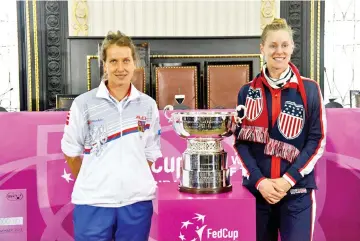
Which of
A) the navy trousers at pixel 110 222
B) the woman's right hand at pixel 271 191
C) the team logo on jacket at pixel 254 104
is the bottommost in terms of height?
the navy trousers at pixel 110 222

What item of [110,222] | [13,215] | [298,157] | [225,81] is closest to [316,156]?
[298,157]

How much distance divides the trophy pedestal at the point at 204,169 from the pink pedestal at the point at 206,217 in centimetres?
7

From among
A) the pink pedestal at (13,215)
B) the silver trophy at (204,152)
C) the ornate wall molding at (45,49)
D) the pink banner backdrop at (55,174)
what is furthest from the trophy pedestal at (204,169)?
the ornate wall molding at (45,49)

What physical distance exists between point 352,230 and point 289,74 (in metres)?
1.21

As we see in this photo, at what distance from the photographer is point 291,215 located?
1.44m

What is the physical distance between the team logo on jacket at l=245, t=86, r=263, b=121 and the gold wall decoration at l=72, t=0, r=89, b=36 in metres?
4.15

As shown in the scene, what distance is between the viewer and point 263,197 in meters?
1.46

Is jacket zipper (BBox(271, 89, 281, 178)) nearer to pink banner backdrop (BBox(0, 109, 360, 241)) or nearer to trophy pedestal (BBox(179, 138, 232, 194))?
trophy pedestal (BBox(179, 138, 232, 194))

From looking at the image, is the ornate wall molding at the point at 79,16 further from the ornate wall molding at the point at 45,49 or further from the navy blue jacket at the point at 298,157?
the navy blue jacket at the point at 298,157

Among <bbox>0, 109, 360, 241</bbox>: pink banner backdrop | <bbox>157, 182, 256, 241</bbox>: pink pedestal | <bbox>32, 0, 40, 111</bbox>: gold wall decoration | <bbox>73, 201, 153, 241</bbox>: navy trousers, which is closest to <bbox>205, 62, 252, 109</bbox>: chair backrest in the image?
<bbox>32, 0, 40, 111</bbox>: gold wall decoration

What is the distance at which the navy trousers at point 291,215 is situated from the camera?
1.44 m

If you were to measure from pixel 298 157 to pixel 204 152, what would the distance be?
32 cm

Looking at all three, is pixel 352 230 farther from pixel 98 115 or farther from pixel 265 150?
pixel 98 115

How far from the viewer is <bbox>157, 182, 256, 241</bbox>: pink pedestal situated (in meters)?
1.28
